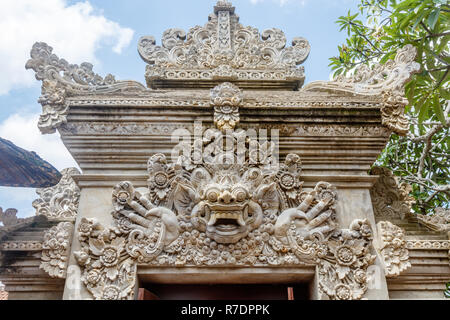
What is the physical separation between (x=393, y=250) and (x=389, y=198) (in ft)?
3.20

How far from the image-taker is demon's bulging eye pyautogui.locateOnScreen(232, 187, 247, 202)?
11.7 feet

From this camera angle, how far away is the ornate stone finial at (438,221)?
4.32 m

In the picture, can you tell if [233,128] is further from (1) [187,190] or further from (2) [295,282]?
(2) [295,282]

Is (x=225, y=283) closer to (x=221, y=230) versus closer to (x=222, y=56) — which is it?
(x=221, y=230)

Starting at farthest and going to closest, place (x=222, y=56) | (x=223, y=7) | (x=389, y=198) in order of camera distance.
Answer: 1. (x=223, y=7)
2. (x=222, y=56)
3. (x=389, y=198)

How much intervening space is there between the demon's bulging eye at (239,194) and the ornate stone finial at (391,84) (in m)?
2.02

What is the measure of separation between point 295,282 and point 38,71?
4.04 metres

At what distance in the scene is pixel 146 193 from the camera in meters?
3.98

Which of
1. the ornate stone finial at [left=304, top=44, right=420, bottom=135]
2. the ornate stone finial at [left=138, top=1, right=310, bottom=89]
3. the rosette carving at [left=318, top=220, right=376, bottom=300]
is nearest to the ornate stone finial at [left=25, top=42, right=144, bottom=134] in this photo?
the ornate stone finial at [left=138, top=1, right=310, bottom=89]

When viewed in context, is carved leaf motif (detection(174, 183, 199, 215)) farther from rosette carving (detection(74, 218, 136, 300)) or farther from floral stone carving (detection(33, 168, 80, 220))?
floral stone carving (detection(33, 168, 80, 220))

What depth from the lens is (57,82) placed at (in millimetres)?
4297

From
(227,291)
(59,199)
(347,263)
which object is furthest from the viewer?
(59,199)

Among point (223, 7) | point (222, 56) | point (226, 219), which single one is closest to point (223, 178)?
point (226, 219)

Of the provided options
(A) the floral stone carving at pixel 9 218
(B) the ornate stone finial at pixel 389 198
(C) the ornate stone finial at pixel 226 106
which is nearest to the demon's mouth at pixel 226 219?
(C) the ornate stone finial at pixel 226 106
